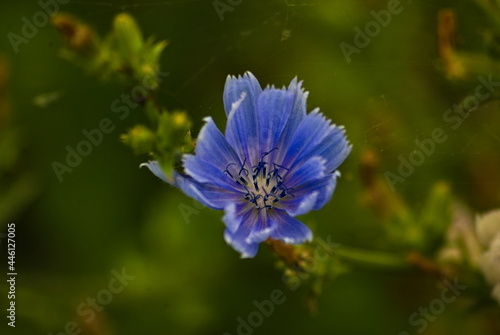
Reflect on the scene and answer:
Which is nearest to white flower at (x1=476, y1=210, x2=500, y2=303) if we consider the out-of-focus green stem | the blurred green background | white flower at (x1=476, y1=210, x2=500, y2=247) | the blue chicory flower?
white flower at (x1=476, y1=210, x2=500, y2=247)

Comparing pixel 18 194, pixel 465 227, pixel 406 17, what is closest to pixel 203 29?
pixel 406 17

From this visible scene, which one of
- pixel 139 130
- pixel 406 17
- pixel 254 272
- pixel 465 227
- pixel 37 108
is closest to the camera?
pixel 139 130

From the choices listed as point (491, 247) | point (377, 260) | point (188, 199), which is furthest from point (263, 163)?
point (188, 199)

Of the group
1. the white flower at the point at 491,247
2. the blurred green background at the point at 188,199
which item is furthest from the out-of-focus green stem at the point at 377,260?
the blurred green background at the point at 188,199

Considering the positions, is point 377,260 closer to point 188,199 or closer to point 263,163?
point 263,163

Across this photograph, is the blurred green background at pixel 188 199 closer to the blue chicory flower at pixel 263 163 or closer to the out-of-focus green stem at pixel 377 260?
the out-of-focus green stem at pixel 377 260

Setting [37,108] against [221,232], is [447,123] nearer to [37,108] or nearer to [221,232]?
[221,232]
